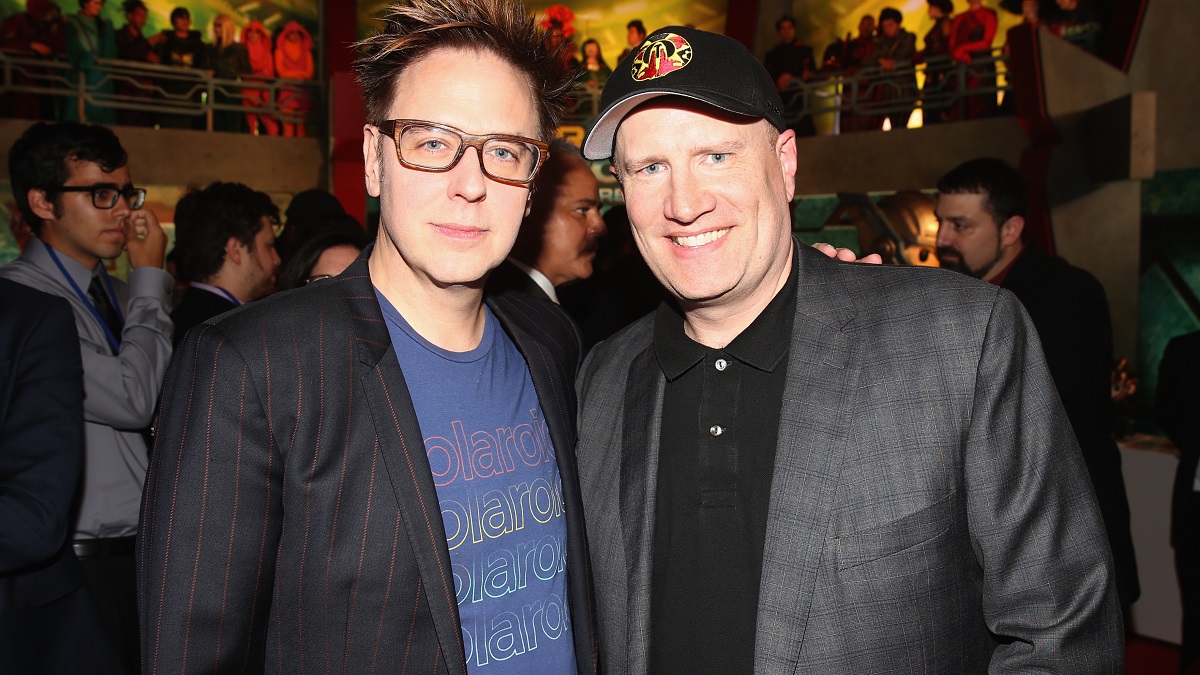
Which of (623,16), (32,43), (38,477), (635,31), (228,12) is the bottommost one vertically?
(38,477)

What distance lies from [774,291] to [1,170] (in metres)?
12.3

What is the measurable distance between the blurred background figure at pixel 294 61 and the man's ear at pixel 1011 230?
41.7ft

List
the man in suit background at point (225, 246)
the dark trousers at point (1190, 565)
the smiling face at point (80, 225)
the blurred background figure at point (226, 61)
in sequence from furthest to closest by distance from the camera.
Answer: the blurred background figure at point (226, 61) < the dark trousers at point (1190, 565) < the man in suit background at point (225, 246) < the smiling face at point (80, 225)

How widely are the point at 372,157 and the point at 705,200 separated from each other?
68 centimetres

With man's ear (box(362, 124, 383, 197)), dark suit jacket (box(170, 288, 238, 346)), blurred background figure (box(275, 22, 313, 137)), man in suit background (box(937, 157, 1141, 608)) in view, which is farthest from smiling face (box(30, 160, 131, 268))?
blurred background figure (box(275, 22, 313, 137))

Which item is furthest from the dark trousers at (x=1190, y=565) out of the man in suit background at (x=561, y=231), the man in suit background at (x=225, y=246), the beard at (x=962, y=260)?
the man in suit background at (x=225, y=246)

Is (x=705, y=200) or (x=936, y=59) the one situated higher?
(x=936, y=59)

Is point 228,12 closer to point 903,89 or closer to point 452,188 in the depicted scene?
point 903,89

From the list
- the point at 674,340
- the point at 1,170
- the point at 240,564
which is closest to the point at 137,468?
the point at 240,564

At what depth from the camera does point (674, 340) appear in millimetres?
1801

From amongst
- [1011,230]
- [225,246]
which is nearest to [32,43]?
[225,246]

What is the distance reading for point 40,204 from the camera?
3062mm

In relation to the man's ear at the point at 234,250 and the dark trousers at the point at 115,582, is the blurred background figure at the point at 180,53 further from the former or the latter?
the dark trousers at the point at 115,582

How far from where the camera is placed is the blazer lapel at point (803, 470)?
144 centimetres
